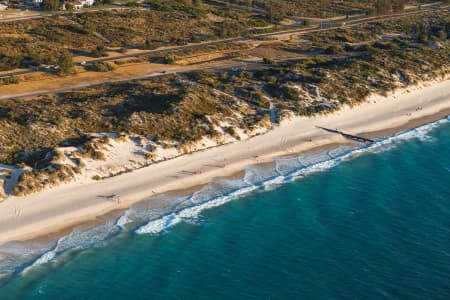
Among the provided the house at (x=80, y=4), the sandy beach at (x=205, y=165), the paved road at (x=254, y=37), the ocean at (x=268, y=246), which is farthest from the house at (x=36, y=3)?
the ocean at (x=268, y=246)

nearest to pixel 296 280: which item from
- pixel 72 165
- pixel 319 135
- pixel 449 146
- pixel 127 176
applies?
pixel 127 176

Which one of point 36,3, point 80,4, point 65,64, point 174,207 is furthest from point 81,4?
point 174,207

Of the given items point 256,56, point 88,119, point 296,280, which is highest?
point 256,56

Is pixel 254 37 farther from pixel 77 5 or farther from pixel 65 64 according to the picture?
pixel 65 64

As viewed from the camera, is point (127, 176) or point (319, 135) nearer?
point (127, 176)

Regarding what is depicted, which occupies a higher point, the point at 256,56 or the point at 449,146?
the point at 256,56

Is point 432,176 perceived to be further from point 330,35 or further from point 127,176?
point 330,35
